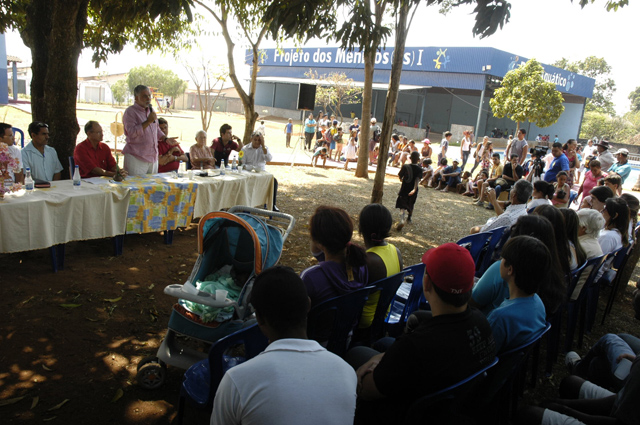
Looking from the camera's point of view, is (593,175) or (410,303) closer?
(410,303)

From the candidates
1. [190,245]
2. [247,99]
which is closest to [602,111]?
[247,99]

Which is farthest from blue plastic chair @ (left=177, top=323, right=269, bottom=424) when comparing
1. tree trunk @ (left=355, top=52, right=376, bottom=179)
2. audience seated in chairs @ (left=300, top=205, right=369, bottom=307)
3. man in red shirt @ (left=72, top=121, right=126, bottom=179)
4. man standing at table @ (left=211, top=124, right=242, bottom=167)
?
tree trunk @ (left=355, top=52, right=376, bottom=179)

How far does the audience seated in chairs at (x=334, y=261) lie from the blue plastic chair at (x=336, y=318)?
0.07 m

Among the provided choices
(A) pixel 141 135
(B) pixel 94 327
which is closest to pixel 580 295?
(B) pixel 94 327

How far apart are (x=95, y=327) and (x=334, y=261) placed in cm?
224

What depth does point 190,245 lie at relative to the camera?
19.1 ft

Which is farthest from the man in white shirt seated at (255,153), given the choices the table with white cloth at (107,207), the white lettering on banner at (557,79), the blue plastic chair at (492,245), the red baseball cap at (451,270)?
the white lettering on banner at (557,79)

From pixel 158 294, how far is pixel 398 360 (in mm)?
3185

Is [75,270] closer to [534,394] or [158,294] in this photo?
[158,294]

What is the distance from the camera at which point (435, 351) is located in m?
1.72

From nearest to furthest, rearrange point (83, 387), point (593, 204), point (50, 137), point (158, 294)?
point (83, 387) < point (158, 294) < point (593, 204) < point (50, 137)

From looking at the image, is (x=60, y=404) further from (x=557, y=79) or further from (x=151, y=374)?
(x=557, y=79)

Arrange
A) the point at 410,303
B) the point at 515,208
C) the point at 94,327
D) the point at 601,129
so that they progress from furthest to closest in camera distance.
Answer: the point at 601,129, the point at 515,208, the point at 94,327, the point at 410,303

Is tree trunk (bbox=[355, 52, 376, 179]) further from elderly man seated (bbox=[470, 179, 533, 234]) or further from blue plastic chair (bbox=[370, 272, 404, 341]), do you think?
blue plastic chair (bbox=[370, 272, 404, 341])
